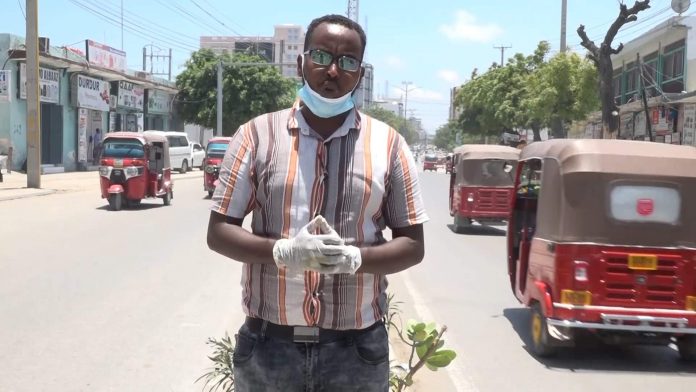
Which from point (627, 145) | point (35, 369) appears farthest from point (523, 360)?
point (35, 369)

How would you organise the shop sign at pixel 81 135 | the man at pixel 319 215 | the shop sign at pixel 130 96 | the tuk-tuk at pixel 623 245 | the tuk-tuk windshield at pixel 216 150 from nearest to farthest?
the man at pixel 319 215 → the tuk-tuk at pixel 623 245 → the tuk-tuk windshield at pixel 216 150 → the shop sign at pixel 81 135 → the shop sign at pixel 130 96

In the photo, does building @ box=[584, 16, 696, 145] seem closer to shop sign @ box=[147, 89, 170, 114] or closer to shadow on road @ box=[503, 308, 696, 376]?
shadow on road @ box=[503, 308, 696, 376]

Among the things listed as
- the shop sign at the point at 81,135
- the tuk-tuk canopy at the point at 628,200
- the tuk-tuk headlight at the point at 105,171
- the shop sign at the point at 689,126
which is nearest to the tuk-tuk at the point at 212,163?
the tuk-tuk headlight at the point at 105,171

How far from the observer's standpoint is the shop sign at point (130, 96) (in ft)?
135

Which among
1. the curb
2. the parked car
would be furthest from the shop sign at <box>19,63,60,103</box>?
the parked car

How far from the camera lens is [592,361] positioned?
6723 millimetres

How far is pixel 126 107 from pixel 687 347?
39.1 metres

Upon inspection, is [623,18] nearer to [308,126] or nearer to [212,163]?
[212,163]

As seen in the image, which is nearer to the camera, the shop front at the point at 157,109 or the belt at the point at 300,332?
the belt at the point at 300,332

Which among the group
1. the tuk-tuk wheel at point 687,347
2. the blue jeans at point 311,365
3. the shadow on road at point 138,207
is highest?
the blue jeans at point 311,365

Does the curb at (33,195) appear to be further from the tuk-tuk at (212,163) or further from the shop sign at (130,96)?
the shop sign at (130,96)

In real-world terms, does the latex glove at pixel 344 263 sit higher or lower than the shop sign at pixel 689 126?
lower

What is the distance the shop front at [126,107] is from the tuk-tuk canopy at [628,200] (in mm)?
36847

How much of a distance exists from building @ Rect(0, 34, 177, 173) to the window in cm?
2644
